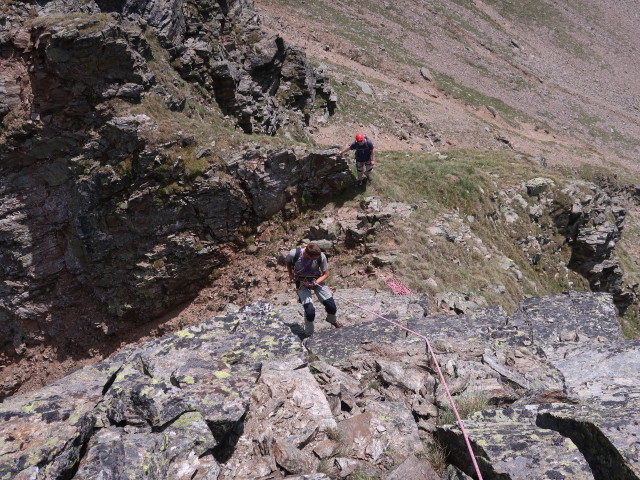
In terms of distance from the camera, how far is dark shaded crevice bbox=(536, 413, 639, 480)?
5496 millimetres

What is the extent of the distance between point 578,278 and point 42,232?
28388 millimetres

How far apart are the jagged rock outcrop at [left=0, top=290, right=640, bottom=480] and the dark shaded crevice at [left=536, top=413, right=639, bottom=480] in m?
0.02

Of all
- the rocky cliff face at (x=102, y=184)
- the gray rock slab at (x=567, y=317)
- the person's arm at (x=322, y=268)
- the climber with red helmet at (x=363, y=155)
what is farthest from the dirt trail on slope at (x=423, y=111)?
the person's arm at (x=322, y=268)

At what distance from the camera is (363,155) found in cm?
1998

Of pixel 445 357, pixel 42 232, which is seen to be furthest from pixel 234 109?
pixel 445 357

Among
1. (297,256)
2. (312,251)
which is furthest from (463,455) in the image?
(297,256)

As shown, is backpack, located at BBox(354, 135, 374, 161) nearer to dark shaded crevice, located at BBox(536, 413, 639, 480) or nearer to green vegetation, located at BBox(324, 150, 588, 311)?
green vegetation, located at BBox(324, 150, 588, 311)

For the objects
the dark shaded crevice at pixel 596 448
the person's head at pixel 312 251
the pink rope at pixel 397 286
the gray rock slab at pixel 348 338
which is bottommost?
the pink rope at pixel 397 286

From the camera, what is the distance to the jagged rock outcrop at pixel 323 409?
6.10 m

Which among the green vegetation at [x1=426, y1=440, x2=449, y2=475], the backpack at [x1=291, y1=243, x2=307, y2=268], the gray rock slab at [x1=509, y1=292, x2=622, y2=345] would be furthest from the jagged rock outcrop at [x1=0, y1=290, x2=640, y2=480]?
the backpack at [x1=291, y1=243, x2=307, y2=268]

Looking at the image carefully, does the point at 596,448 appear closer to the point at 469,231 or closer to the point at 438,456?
the point at 438,456

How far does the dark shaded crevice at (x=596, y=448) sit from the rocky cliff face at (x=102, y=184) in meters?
15.4

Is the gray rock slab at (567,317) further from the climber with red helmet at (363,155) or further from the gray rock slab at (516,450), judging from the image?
the climber with red helmet at (363,155)

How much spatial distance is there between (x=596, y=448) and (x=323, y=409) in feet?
13.5
